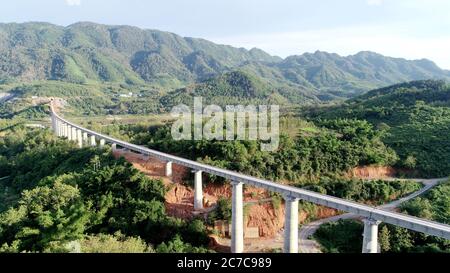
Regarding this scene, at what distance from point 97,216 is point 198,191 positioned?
11.6 m

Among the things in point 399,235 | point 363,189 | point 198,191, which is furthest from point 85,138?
point 399,235

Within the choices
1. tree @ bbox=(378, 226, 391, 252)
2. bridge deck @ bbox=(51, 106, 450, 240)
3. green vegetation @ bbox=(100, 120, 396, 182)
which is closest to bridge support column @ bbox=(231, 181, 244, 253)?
bridge deck @ bbox=(51, 106, 450, 240)

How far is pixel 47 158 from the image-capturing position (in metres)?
69.7

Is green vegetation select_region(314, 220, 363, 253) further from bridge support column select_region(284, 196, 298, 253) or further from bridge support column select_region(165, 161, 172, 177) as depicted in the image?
bridge support column select_region(165, 161, 172, 177)

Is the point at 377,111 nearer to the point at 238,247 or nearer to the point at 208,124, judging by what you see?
the point at 208,124

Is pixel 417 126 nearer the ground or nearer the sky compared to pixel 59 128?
nearer the sky

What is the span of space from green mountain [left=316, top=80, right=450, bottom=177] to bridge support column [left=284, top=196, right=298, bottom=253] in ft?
108

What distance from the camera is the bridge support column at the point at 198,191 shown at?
46844 mm

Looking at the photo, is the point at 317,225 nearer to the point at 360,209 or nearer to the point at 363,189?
the point at 363,189

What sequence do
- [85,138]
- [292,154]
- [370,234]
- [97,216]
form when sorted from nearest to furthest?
[370,234] → [97,216] → [292,154] → [85,138]

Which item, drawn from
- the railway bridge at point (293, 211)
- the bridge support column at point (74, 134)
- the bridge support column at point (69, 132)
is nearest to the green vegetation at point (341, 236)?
the railway bridge at point (293, 211)

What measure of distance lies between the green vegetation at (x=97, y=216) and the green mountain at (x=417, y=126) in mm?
39254

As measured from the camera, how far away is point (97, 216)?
41500 mm
